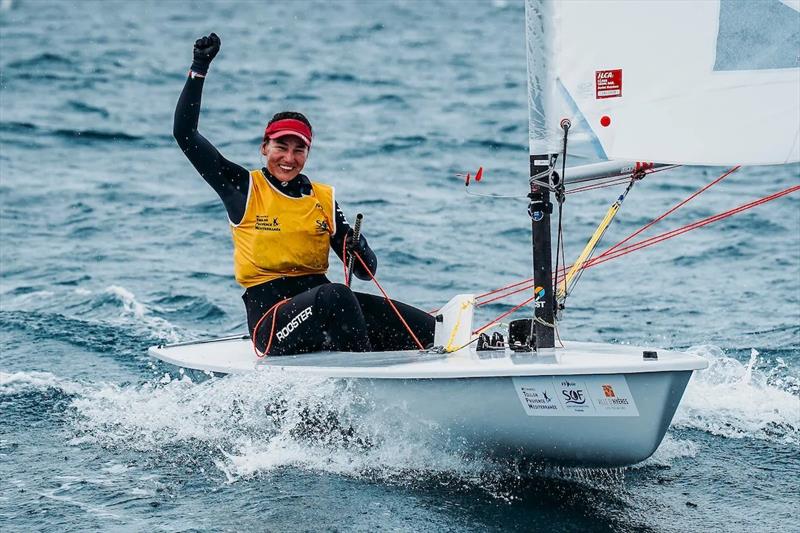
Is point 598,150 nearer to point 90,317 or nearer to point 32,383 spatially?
point 32,383

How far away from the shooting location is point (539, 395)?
4109 millimetres

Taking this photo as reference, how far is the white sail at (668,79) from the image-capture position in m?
4.16

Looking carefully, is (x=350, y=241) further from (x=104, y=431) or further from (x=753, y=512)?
(x=753, y=512)

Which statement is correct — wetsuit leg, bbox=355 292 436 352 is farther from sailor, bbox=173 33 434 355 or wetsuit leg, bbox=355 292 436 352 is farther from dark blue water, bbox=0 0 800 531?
dark blue water, bbox=0 0 800 531

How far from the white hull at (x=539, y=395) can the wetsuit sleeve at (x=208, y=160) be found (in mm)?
783

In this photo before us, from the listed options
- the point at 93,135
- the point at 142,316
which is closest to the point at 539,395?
the point at 142,316

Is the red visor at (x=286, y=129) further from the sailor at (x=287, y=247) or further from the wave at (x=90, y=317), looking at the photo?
the wave at (x=90, y=317)

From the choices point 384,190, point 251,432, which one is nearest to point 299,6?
point 384,190

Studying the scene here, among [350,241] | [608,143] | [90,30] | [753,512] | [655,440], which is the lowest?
[753,512]

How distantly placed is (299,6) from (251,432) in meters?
28.7

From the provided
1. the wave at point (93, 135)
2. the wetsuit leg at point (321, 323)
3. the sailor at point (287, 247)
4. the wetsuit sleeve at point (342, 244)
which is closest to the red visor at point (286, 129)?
the sailor at point (287, 247)

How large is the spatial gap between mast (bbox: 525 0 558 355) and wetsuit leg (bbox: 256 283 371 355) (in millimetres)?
773

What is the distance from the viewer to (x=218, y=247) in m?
8.91

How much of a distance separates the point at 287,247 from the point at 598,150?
4.56 feet
